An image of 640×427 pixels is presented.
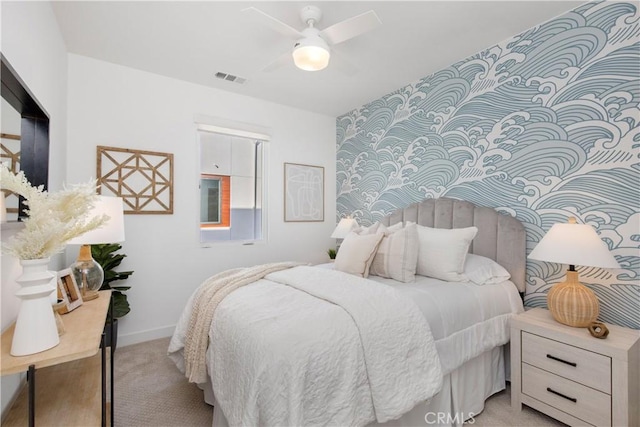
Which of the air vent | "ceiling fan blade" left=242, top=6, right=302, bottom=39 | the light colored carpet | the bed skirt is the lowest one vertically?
the light colored carpet

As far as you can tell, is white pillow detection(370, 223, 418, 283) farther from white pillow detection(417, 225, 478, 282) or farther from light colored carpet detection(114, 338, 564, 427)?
light colored carpet detection(114, 338, 564, 427)

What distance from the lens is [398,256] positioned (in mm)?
2260

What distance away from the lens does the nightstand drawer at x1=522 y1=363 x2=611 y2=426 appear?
1606mm

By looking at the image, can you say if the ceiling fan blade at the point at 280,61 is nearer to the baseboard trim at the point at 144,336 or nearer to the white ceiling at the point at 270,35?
the white ceiling at the point at 270,35

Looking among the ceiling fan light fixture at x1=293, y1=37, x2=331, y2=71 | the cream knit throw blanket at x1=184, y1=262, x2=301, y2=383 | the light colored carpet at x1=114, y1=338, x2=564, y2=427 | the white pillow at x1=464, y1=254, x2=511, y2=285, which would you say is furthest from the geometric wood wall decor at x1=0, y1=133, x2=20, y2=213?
the white pillow at x1=464, y1=254, x2=511, y2=285

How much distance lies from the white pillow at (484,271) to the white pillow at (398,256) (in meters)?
0.41

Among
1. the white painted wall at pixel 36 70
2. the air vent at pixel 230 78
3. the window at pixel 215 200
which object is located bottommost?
the window at pixel 215 200

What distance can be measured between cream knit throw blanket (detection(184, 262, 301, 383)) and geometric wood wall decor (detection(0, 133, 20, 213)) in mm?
1027

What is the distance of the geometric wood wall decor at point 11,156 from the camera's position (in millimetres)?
1244

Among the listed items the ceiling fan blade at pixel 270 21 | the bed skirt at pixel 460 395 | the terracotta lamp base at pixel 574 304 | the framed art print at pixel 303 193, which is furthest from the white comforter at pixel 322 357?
the framed art print at pixel 303 193

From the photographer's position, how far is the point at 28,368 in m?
0.89

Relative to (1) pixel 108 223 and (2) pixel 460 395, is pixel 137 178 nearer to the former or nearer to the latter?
(1) pixel 108 223

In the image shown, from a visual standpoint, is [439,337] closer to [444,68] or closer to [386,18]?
[386,18]

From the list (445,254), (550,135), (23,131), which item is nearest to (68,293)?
(23,131)
